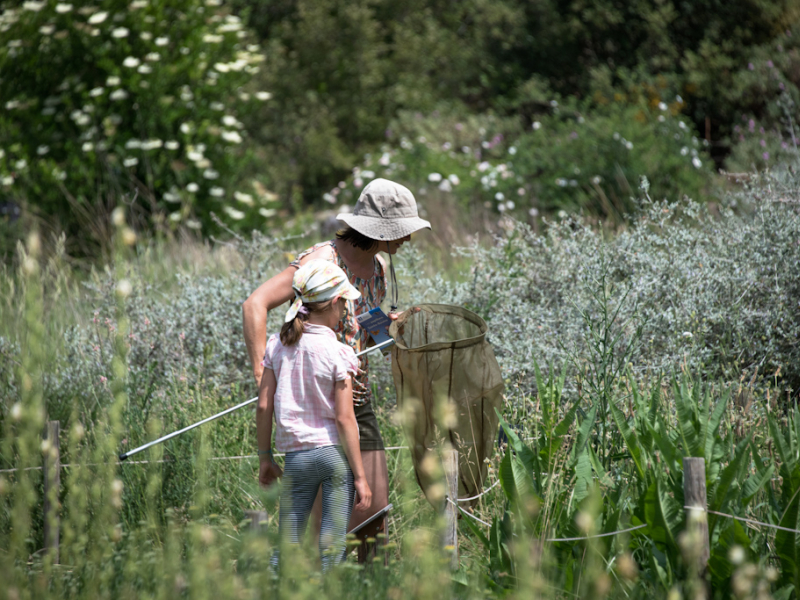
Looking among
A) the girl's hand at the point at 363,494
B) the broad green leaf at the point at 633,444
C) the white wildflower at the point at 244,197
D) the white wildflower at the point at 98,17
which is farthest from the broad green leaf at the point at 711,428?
the white wildflower at the point at 98,17

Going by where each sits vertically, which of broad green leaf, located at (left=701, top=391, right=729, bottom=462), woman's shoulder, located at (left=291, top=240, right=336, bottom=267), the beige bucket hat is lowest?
broad green leaf, located at (left=701, top=391, right=729, bottom=462)

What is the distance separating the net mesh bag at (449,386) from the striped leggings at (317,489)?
310 millimetres

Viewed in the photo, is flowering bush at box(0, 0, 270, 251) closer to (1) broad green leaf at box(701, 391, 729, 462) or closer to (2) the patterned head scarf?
(2) the patterned head scarf

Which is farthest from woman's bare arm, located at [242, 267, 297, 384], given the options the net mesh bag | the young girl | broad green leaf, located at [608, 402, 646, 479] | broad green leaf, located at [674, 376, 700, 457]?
broad green leaf, located at [674, 376, 700, 457]

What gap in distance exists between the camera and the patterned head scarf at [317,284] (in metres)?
2.48

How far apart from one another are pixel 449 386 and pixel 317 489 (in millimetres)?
624

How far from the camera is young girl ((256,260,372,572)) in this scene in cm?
245

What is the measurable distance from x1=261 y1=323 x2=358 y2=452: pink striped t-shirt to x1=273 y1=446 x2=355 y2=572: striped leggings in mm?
40

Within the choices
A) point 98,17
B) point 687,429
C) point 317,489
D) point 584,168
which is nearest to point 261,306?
point 317,489

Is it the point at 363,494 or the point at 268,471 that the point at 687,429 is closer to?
the point at 363,494

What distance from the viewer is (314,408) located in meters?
2.47

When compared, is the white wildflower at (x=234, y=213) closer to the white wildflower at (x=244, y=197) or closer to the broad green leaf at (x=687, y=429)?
the white wildflower at (x=244, y=197)

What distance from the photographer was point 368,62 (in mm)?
12555

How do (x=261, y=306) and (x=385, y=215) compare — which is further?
(x=385, y=215)
